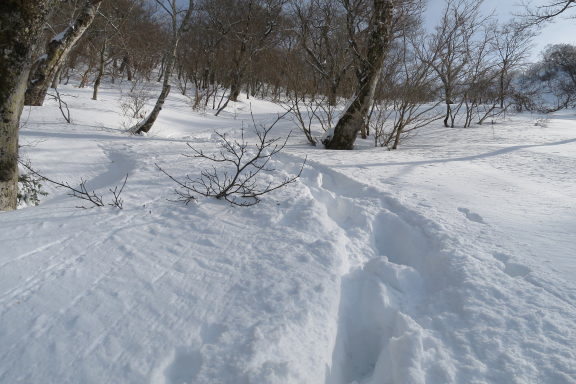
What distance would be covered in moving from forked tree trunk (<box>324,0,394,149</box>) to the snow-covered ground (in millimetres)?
2950

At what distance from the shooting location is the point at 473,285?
68.3 inches

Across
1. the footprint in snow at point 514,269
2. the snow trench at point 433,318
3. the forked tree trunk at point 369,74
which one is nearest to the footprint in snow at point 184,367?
the snow trench at point 433,318

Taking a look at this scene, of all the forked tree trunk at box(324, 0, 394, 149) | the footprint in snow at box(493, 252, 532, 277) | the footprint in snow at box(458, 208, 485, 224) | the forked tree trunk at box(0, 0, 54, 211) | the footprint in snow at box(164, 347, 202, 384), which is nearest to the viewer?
the footprint in snow at box(164, 347, 202, 384)

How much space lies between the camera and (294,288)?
1.77 metres

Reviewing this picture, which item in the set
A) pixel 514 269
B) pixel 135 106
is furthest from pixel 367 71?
pixel 135 106

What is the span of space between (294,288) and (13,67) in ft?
8.78

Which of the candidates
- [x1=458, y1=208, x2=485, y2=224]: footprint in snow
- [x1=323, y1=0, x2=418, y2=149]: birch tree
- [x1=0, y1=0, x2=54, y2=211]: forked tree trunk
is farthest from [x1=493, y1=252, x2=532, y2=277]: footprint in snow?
[x1=323, y1=0, x2=418, y2=149]: birch tree

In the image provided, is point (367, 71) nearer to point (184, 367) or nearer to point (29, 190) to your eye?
point (29, 190)

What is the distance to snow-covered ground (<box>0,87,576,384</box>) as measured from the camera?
1300mm

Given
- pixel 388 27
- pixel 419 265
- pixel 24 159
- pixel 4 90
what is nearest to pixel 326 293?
pixel 419 265

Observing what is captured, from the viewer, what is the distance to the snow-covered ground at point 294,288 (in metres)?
1.30

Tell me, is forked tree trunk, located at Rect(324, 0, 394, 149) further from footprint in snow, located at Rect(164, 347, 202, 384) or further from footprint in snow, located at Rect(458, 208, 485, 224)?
footprint in snow, located at Rect(164, 347, 202, 384)

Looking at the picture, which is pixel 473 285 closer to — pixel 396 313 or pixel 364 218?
pixel 396 313

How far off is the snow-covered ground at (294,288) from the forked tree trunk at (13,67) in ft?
1.56
